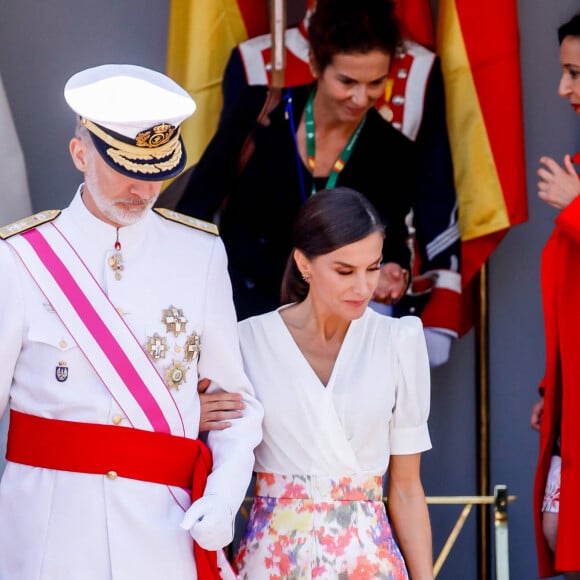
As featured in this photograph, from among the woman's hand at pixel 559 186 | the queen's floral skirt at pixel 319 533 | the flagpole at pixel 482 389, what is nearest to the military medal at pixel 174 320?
the queen's floral skirt at pixel 319 533

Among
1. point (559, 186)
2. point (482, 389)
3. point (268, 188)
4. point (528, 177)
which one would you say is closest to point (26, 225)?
point (268, 188)

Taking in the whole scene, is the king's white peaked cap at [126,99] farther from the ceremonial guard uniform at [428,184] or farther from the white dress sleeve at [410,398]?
the ceremonial guard uniform at [428,184]

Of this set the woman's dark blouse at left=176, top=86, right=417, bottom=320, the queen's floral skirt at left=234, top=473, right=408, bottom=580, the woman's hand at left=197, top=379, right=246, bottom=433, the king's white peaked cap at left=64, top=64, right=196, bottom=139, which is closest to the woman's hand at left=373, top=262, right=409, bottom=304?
the woman's dark blouse at left=176, top=86, right=417, bottom=320

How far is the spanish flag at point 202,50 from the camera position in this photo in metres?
4.68

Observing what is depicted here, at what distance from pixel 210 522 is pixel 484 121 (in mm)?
2260

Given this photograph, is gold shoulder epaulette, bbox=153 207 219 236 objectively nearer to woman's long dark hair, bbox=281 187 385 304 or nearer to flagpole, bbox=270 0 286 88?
woman's long dark hair, bbox=281 187 385 304

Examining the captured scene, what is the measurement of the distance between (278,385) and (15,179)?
1.33m

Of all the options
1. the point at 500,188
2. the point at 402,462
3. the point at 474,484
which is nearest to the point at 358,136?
the point at 500,188

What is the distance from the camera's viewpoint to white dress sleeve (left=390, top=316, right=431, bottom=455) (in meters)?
3.24

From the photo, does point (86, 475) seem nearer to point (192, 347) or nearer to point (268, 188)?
point (192, 347)

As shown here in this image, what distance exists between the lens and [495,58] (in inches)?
182

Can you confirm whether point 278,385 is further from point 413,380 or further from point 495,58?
point 495,58

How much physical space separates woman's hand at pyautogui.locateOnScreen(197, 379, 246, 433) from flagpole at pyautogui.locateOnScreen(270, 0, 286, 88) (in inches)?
61.8

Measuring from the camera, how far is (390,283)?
413cm
